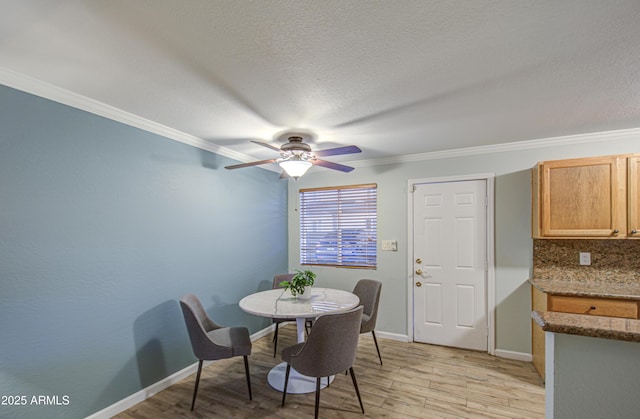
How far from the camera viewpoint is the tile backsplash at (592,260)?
278cm

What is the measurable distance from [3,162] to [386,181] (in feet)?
11.7

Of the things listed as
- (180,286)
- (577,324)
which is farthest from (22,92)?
(577,324)

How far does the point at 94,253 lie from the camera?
2193 mm

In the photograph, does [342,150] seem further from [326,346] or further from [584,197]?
[584,197]

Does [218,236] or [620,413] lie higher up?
[218,236]

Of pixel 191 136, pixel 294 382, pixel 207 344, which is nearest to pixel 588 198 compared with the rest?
pixel 294 382

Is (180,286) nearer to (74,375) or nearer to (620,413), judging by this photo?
(74,375)

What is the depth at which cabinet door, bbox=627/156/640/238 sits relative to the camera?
2541 mm

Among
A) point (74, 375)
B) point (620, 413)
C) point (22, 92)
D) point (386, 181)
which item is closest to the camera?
point (620, 413)

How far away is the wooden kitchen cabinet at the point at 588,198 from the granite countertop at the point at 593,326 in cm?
204

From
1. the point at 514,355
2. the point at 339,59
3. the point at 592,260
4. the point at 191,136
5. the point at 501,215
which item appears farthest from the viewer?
the point at 501,215

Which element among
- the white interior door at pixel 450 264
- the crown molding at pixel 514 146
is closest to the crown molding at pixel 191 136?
the crown molding at pixel 514 146

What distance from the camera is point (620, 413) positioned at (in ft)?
3.45

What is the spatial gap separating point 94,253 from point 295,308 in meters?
1.62
